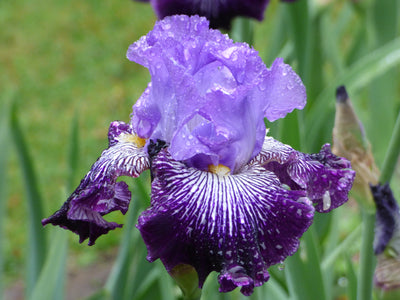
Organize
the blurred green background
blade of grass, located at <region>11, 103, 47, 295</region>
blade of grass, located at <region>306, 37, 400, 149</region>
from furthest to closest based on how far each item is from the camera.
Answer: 1. the blurred green background
2. blade of grass, located at <region>11, 103, 47, 295</region>
3. blade of grass, located at <region>306, 37, 400, 149</region>

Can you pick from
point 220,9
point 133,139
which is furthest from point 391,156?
point 220,9

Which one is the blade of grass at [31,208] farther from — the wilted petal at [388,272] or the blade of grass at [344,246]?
the wilted petal at [388,272]

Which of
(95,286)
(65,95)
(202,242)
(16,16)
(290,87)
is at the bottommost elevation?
(95,286)

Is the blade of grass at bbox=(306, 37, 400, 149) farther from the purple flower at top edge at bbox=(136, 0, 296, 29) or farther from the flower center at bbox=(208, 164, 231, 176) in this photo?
the flower center at bbox=(208, 164, 231, 176)

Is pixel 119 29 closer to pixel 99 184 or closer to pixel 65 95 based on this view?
pixel 65 95

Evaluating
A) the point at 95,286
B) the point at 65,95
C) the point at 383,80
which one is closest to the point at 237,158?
the point at 383,80

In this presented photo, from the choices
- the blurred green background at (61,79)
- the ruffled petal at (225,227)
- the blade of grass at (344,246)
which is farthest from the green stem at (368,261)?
the blurred green background at (61,79)

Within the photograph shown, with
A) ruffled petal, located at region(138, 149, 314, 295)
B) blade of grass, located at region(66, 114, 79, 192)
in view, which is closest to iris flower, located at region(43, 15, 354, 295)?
ruffled petal, located at region(138, 149, 314, 295)
